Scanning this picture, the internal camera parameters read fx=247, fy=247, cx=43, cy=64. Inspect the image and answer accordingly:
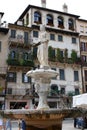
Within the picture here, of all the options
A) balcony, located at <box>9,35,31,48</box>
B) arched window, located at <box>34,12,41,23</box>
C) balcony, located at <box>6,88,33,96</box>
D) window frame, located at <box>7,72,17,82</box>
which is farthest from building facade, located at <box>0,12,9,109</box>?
arched window, located at <box>34,12,41,23</box>

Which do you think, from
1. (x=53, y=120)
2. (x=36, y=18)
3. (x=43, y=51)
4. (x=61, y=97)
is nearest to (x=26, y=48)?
(x=36, y=18)

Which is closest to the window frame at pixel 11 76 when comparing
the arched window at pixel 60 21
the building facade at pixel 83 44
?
the building facade at pixel 83 44

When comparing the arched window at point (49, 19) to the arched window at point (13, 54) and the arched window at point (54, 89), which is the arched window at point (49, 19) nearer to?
the arched window at point (13, 54)

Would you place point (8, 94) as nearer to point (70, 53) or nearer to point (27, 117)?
point (70, 53)

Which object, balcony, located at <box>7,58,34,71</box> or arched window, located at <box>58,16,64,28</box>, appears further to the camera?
arched window, located at <box>58,16,64,28</box>

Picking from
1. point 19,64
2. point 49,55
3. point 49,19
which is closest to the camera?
point 19,64

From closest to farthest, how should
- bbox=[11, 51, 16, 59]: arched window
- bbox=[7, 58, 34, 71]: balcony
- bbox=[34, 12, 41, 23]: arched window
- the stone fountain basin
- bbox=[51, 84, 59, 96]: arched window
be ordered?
1. the stone fountain basin
2. bbox=[7, 58, 34, 71]: balcony
3. bbox=[11, 51, 16, 59]: arched window
4. bbox=[51, 84, 59, 96]: arched window
5. bbox=[34, 12, 41, 23]: arched window

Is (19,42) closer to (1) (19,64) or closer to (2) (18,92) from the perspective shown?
(1) (19,64)

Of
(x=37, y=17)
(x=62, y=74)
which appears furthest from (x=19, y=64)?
(x=37, y=17)

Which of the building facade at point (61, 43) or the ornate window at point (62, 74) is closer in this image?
the building facade at point (61, 43)

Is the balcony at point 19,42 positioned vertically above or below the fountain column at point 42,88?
above

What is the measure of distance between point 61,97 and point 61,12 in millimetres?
14526

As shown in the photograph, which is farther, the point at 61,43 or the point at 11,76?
the point at 61,43

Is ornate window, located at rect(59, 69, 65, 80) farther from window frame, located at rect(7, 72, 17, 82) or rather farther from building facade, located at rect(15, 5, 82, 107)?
window frame, located at rect(7, 72, 17, 82)
